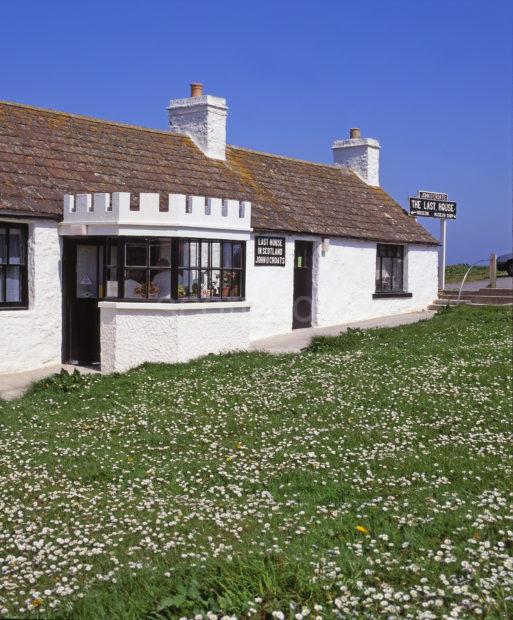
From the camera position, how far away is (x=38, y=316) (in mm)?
16266

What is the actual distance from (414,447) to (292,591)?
183 inches

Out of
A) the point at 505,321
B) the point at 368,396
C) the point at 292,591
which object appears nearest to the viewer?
the point at 292,591

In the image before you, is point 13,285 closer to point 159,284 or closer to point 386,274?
point 159,284

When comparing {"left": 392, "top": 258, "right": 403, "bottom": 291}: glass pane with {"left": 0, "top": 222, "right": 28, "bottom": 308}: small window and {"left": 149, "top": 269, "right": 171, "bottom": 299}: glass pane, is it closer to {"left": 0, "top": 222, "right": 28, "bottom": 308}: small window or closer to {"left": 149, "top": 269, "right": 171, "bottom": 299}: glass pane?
{"left": 149, "top": 269, "right": 171, "bottom": 299}: glass pane

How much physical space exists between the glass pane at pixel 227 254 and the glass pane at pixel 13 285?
4.21m

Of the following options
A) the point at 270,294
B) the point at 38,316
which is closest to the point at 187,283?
the point at 38,316

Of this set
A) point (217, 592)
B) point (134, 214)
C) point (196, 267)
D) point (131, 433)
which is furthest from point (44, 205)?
point (217, 592)

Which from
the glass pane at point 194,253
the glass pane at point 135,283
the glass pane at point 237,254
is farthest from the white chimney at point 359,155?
the glass pane at point 135,283

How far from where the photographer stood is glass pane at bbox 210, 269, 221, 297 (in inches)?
664

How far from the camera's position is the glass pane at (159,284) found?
16047 millimetres

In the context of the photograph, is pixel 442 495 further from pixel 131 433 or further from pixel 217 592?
pixel 131 433

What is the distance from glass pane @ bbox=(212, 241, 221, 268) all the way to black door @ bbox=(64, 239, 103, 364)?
2.37 metres

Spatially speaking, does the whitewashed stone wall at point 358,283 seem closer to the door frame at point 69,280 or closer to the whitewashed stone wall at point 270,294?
the whitewashed stone wall at point 270,294

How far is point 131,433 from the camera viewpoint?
1057 centimetres
